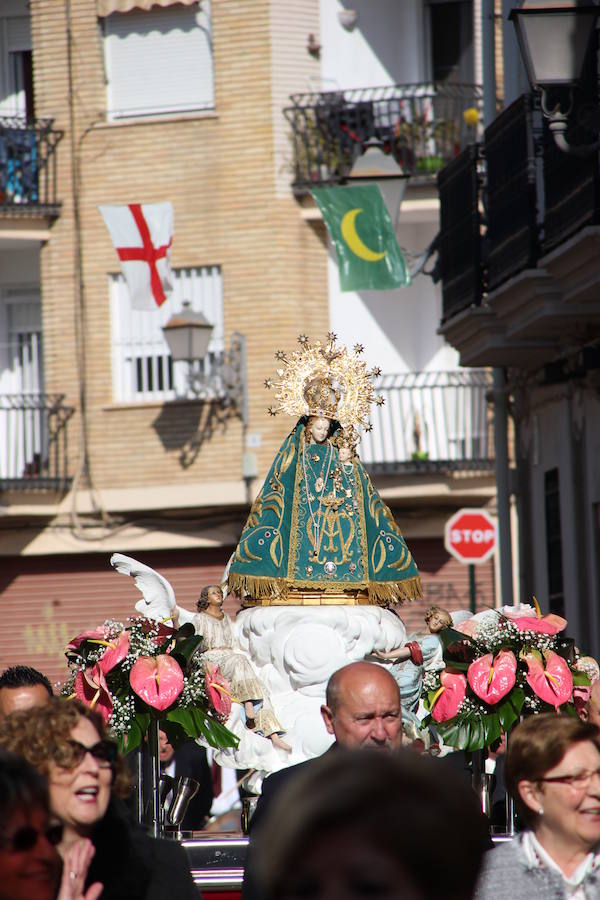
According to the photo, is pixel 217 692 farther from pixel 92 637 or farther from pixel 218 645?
pixel 218 645

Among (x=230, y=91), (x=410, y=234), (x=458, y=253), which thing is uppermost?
(x=230, y=91)

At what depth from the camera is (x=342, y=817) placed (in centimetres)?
237

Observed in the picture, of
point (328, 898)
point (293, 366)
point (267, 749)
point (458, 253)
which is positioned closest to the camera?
point (328, 898)

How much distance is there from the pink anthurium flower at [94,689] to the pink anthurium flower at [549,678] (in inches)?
65.0

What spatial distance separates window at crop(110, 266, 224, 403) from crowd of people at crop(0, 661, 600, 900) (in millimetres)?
14915

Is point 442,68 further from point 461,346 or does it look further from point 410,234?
point 461,346

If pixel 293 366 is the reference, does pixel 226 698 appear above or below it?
below

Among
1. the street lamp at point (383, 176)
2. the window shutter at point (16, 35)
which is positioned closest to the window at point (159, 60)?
→ the window shutter at point (16, 35)

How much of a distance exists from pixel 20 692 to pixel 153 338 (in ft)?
51.8

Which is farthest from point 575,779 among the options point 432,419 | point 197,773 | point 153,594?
point 432,419

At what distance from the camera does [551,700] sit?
7086mm

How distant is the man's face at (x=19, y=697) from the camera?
5688 millimetres

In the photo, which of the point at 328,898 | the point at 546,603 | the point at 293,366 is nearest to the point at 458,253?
the point at 546,603

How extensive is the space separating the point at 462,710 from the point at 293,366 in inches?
83.9
